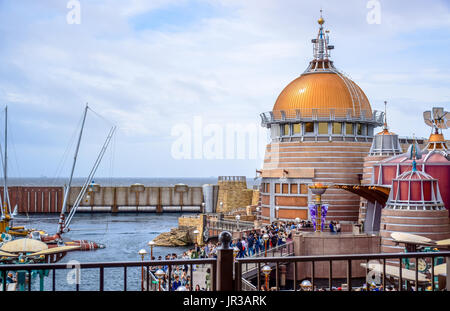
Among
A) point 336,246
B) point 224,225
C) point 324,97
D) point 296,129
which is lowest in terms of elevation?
point 224,225

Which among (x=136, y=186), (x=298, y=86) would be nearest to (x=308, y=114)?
(x=298, y=86)

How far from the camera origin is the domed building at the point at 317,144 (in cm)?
4844

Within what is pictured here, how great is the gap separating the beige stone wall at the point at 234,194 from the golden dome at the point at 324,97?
37.7 meters

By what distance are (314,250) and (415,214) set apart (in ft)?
21.7

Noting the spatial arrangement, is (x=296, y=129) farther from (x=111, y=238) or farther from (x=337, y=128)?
(x=111, y=238)

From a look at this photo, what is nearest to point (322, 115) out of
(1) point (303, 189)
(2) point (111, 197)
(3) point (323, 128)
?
(3) point (323, 128)

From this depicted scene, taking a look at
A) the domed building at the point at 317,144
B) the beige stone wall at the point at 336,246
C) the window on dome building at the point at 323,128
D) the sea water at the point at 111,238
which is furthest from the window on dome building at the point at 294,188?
the sea water at the point at 111,238

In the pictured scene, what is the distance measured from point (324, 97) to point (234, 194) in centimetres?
4162

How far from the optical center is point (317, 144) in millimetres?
48906

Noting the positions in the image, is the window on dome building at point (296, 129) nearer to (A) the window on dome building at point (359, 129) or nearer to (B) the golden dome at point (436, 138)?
(A) the window on dome building at point (359, 129)

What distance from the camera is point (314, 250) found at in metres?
34.9

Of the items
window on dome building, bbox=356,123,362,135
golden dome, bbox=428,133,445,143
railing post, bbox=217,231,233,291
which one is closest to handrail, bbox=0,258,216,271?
railing post, bbox=217,231,233,291
